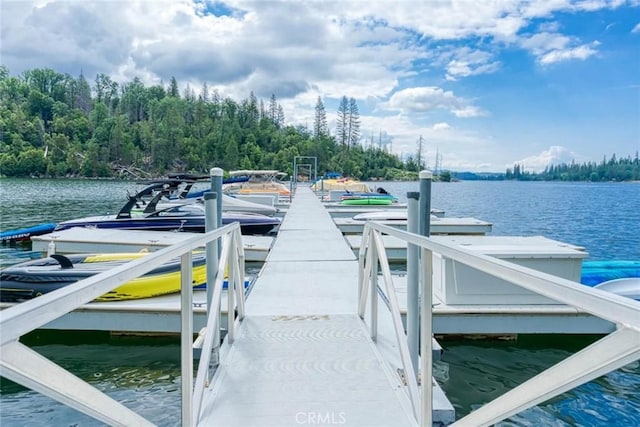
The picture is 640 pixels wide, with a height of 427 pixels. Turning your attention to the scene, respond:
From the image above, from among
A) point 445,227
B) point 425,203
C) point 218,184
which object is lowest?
point 445,227

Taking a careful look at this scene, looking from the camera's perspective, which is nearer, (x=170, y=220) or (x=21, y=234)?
(x=170, y=220)

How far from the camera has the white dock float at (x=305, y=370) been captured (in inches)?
92.2

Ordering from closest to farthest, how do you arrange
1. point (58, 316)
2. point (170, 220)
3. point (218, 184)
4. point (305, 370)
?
point (58, 316)
point (305, 370)
point (218, 184)
point (170, 220)

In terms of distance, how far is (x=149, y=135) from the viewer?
10256 cm

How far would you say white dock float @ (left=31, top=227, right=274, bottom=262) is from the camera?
31.0 ft

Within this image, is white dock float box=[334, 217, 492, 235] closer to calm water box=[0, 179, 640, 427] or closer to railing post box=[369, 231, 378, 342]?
calm water box=[0, 179, 640, 427]

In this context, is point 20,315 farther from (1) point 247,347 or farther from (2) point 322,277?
(2) point 322,277

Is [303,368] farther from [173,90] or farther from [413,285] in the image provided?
[173,90]

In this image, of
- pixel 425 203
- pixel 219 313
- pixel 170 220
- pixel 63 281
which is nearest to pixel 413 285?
pixel 425 203

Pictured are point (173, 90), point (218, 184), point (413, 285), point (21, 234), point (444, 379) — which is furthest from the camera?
point (173, 90)

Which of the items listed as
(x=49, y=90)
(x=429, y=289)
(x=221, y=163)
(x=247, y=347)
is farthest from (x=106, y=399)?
(x=49, y=90)

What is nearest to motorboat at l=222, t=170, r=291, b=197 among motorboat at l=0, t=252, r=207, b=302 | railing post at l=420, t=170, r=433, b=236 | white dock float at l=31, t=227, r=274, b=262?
white dock float at l=31, t=227, r=274, b=262

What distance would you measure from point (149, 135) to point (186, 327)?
362ft

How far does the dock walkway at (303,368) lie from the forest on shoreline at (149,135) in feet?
243
